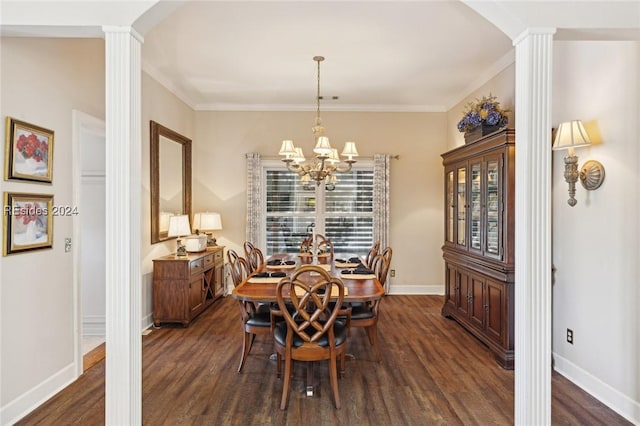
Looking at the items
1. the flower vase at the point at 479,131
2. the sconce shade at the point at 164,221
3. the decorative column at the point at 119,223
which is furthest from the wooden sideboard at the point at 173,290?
the flower vase at the point at 479,131

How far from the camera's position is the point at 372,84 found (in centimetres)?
515

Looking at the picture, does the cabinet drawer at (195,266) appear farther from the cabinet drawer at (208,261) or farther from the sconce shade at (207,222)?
the sconce shade at (207,222)

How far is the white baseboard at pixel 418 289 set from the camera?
6238 mm

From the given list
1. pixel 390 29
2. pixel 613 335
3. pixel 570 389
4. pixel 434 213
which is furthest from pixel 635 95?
pixel 434 213

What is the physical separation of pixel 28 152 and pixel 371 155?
461 cm

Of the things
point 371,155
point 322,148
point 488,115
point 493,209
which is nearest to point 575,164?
point 493,209

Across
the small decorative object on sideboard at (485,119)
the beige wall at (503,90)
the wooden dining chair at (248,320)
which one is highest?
the beige wall at (503,90)

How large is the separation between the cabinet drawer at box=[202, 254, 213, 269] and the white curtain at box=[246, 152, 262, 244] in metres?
0.85

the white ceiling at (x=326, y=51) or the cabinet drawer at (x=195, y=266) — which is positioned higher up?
the white ceiling at (x=326, y=51)

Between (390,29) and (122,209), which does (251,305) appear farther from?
(390,29)

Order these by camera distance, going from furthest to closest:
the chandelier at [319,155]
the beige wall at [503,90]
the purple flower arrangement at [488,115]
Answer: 1. the beige wall at [503,90]
2. the chandelier at [319,155]
3. the purple flower arrangement at [488,115]

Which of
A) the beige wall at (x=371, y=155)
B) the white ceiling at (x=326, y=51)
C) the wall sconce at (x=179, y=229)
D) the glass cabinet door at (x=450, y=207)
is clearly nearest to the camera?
the white ceiling at (x=326, y=51)

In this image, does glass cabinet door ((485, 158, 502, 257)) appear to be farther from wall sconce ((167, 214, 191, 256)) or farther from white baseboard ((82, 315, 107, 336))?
white baseboard ((82, 315, 107, 336))

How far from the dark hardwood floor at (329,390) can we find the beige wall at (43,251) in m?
0.32
